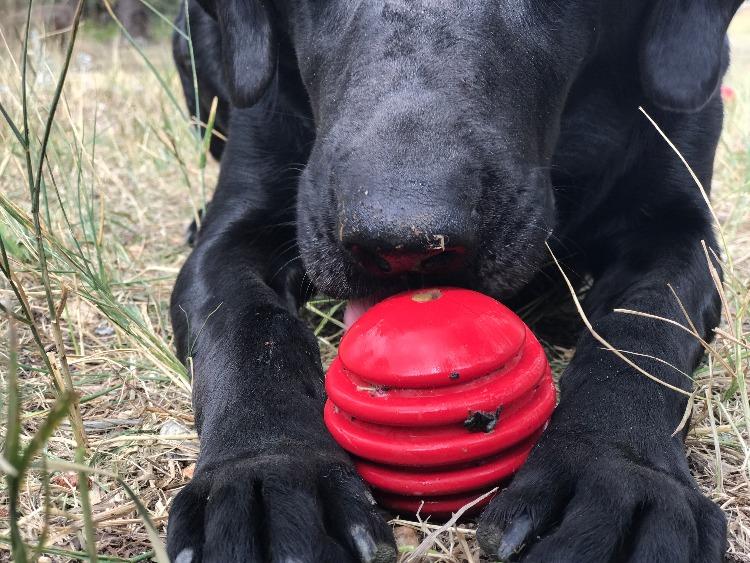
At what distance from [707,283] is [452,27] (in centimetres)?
76

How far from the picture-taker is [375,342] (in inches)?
48.3

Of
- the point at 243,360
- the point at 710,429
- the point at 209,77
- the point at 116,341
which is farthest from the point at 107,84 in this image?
the point at 710,429

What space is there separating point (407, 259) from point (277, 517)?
1.36 ft

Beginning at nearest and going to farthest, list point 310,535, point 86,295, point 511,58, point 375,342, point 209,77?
point 310,535, point 375,342, point 511,58, point 86,295, point 209,77

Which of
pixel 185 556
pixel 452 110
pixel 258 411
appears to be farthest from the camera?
pixel 452 110

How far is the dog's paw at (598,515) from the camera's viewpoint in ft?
3.52

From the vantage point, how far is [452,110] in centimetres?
146

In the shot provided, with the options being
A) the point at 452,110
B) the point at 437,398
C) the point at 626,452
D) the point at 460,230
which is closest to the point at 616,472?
the point at 626,452

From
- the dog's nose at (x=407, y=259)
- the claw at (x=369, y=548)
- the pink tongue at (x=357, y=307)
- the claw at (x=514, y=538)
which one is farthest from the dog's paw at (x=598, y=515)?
the pink tongue at (x=357, y=307)

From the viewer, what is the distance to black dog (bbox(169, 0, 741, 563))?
1.13 metres

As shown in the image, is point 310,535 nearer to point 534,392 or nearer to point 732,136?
point 534,392

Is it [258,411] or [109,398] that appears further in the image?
[109,398]

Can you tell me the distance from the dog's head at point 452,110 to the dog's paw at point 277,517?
346mm

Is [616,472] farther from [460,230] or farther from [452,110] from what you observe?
[452,110]
